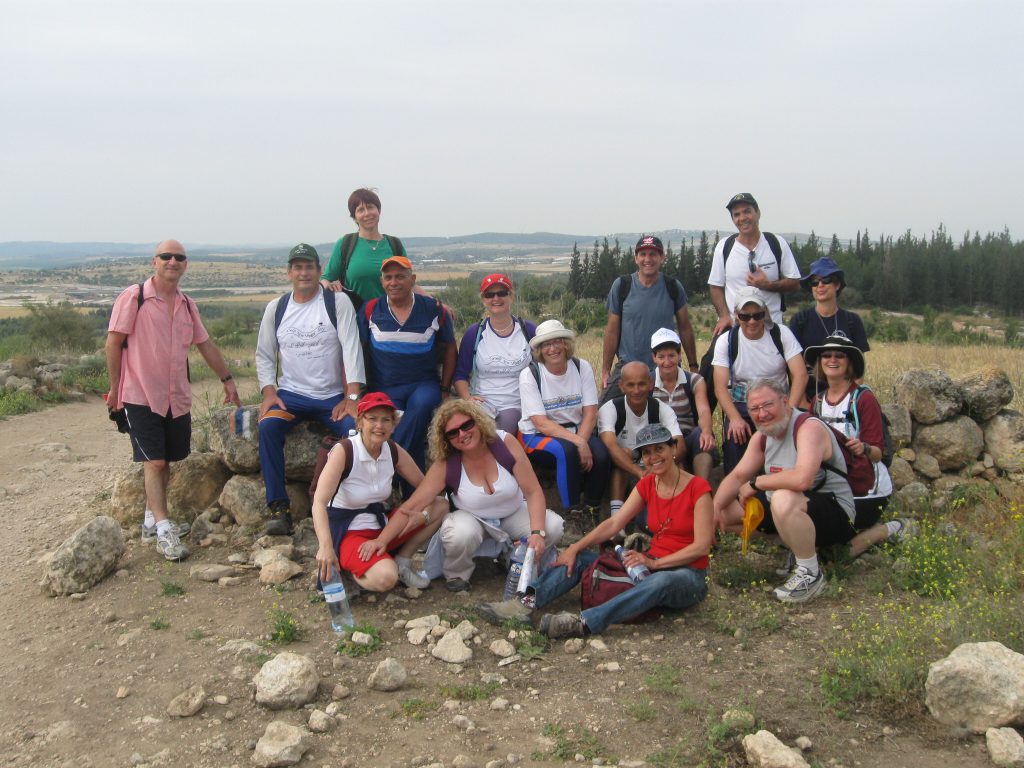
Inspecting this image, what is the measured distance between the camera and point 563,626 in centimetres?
426

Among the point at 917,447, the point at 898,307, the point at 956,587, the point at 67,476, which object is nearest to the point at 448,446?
the point at 956,587

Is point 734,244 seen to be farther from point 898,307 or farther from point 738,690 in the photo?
point 898,307

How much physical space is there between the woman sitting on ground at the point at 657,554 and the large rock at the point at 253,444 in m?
2.42

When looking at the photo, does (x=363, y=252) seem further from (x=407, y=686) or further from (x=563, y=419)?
(x=407, y=686)

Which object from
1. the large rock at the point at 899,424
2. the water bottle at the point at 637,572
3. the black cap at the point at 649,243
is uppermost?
the black cap at the point at 649,243

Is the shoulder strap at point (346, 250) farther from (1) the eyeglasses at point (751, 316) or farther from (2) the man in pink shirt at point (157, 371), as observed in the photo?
(1) the eyeglasses at point (751, 316)

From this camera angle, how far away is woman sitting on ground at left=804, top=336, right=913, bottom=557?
16.6 ft

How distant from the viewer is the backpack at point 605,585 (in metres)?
4.50

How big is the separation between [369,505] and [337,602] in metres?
0.69

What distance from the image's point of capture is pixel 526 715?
11.6ft

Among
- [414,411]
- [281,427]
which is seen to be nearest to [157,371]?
[281,427]

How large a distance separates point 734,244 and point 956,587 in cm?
311

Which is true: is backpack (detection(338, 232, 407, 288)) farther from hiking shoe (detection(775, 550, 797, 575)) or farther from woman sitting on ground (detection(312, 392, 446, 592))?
hiking shoe (detection(775, 550, 797, 575))

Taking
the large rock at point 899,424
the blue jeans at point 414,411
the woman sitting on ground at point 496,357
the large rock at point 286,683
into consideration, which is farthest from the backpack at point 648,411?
the large rock at point 286,683
